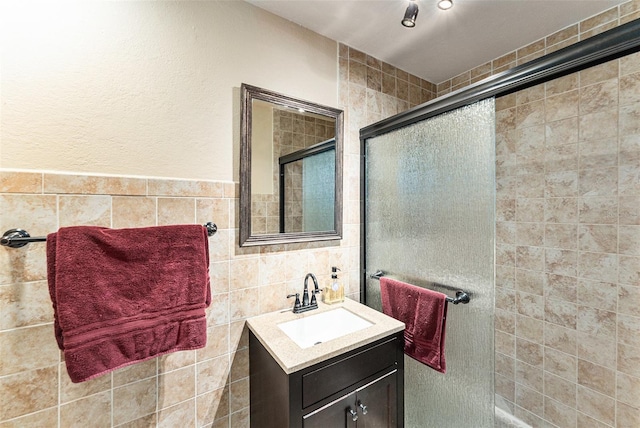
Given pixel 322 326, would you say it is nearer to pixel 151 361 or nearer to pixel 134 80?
pixel 151 361

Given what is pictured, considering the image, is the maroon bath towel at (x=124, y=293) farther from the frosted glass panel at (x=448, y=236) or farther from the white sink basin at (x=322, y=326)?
the frosted glass panel at (x=448, y=236)

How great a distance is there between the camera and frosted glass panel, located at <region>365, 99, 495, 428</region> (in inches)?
47.6

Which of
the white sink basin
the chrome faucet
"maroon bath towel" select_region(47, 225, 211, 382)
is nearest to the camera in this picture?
"maroon bath towel" select_region(47, 225, 211, 382)

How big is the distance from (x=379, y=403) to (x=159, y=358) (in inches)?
38.8

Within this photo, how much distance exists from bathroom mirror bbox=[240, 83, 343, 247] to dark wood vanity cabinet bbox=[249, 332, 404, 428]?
0.58 metres

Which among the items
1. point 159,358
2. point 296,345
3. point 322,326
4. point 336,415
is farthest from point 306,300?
point 159,358

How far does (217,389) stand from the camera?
4.16 ft

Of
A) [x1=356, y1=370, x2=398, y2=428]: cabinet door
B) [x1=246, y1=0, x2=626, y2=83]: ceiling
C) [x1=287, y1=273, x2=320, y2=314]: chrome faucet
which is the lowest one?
[x1=356, y1=370, x2=398, y2=428]: cabinet door

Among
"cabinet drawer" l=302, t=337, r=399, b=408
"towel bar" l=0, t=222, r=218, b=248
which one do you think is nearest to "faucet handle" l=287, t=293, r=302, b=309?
"cabinet drawer" l=302, t=337, r=399, b=408

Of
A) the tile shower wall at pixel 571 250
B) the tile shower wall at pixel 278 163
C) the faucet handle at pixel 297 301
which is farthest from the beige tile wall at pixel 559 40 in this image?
the faucet handle at pixel 297 301

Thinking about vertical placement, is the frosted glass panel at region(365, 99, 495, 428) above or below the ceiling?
below

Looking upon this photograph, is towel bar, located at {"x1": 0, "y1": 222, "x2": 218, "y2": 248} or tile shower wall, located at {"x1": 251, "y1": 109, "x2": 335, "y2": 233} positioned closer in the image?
towel bar, located at {"x1": 0, "y1": 222, "x2": 218, "y2": 248}

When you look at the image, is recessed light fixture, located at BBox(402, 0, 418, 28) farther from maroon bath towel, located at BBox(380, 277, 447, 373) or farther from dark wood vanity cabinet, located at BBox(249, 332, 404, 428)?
dark wood vanity cabinet, located at BBox(249, 332, 404, 428)

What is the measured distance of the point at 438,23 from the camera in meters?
1.55
